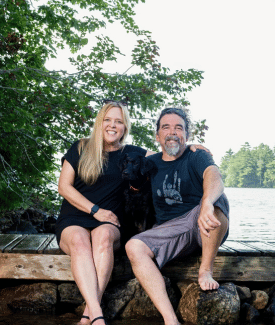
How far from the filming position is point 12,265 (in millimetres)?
3203

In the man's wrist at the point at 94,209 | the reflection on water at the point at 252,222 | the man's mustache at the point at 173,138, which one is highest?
the man's mustache at the point at 173,138

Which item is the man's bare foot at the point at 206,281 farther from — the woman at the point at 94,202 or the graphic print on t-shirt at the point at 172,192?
the woman at the point at 94,202

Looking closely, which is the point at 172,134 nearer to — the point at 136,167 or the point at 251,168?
the point at 136,167

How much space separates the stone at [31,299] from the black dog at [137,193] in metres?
0.81

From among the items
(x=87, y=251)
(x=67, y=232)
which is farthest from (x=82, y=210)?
(x=87, y=251)

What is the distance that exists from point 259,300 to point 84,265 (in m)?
1.60

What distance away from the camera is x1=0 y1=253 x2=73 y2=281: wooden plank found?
3.18m

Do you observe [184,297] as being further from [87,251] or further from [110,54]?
[110,54]

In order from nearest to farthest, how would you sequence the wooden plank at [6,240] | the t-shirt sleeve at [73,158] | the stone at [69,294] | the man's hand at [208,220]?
the man's hand at [208,220], the t-shirt sleeve at [73,158], the stone at [69,294], the wooden plank at [6,240]

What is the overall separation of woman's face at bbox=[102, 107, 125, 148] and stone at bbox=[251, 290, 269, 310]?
1778 mm

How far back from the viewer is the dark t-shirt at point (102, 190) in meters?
2.93

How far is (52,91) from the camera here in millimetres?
5219

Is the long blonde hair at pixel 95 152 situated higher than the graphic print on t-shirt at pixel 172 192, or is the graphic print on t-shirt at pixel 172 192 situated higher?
the long blonde hair at pixel 95 152

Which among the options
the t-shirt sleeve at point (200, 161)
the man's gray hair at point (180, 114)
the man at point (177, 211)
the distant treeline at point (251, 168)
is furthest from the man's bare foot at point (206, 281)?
the distant treeline at point (251, 168)
